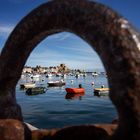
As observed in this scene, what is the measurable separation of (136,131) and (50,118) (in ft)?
150

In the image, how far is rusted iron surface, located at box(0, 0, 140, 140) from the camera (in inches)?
153

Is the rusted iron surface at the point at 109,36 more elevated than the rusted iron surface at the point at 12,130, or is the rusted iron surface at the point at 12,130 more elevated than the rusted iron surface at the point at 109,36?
the rusted iron surface at the point at 109,36

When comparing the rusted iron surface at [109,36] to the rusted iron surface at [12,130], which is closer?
the rusted iron surface at [109,36]

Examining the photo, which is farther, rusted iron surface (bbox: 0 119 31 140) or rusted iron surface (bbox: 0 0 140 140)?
rusted iron surface (bbox: 0 119 31 140)

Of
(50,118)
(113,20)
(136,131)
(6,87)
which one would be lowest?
(50,118)

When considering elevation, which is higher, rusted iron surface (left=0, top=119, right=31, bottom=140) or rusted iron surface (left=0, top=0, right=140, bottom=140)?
rusted iron surface (left=0, top=0, right=140, bottom=140)

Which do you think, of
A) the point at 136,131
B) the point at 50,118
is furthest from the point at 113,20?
the point at 50,118

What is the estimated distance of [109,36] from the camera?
4133 millimetres

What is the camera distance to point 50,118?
48750mm

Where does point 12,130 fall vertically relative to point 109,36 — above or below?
below

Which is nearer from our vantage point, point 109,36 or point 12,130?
point 109,36

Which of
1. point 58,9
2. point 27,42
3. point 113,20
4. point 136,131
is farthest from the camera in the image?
point 27,42

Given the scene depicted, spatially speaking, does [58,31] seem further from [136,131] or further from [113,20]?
[136,131]

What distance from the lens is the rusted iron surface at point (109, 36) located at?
3.89 m
